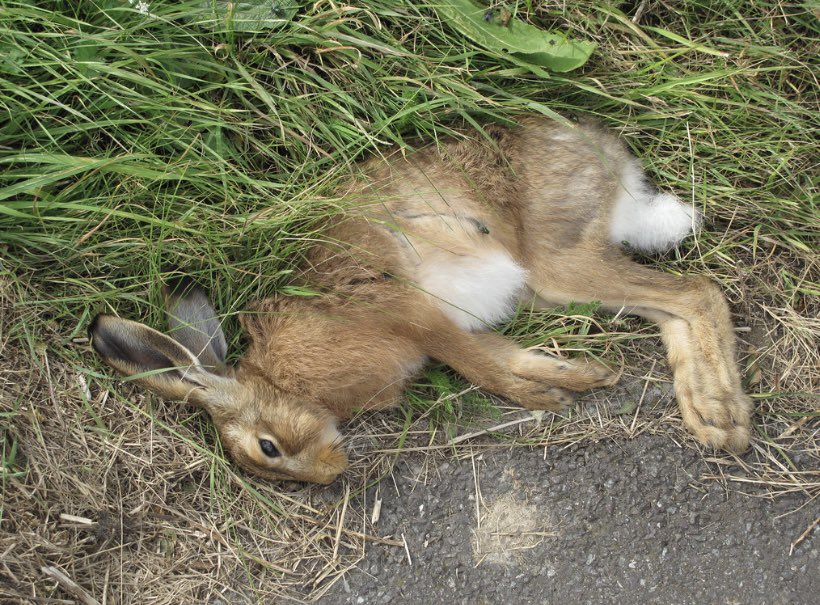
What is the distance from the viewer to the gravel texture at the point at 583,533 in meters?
3.38

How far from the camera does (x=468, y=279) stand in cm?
360

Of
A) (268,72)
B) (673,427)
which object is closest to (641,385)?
(673,427)

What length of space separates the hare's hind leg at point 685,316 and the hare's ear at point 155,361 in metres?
1.51

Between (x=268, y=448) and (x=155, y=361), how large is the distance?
1.97 ft

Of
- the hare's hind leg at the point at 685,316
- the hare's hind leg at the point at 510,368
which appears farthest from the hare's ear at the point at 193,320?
the hare's hind leg at the point at 685,316

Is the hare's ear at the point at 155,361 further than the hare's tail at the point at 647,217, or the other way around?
the hare's tail at the point at 647,217

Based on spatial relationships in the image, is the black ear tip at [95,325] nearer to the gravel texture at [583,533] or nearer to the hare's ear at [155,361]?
the hare's ear at [155,361]

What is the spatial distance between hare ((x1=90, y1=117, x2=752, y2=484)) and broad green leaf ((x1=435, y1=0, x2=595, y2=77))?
291mm

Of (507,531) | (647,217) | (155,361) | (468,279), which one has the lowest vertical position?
(507,531)

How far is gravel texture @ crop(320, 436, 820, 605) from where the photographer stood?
3.38 metres

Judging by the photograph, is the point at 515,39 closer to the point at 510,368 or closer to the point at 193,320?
the point at 510,368

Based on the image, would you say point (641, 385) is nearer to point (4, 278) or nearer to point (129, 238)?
point (129, 238)

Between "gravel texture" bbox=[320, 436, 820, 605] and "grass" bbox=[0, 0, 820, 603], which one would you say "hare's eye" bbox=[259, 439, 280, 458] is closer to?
"grass" bbox=[0, 0, 820, 603]

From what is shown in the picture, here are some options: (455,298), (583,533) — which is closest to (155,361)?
(455,298)
